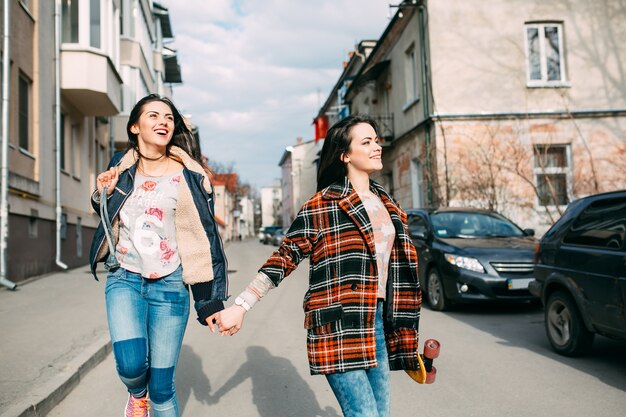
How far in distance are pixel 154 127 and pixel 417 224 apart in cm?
810

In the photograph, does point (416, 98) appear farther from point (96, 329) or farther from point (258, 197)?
point (258, 197)

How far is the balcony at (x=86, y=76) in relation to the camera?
1548cm

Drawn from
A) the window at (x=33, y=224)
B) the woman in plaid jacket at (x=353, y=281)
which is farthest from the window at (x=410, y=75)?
the woman in plaid jacket at (x=353, y=281)

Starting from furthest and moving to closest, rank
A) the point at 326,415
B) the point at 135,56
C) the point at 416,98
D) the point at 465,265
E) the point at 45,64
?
the point at 135,56, the point at 416,98, the point at 45,64, the point at 465,265, the point at 326,415

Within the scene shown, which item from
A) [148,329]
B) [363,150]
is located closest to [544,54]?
[363,150]

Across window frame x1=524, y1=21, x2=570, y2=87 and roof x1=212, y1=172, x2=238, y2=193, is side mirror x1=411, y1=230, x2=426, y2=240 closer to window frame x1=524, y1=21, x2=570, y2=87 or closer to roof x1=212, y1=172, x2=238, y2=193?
window frame x1=524, y1=21, x2=570, y2=87

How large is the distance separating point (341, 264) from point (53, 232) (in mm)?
13861

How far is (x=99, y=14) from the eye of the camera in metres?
17.1

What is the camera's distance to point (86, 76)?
51.3 feet

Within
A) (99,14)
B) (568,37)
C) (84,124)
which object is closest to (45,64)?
(99,14)

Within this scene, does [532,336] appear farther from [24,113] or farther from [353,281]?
[24,113]

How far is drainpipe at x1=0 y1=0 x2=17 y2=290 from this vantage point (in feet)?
37.1

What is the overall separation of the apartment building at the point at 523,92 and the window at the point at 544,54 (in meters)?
0.03

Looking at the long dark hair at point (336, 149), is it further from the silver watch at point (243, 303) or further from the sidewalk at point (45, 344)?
the sidewalk at point (45, 344)
